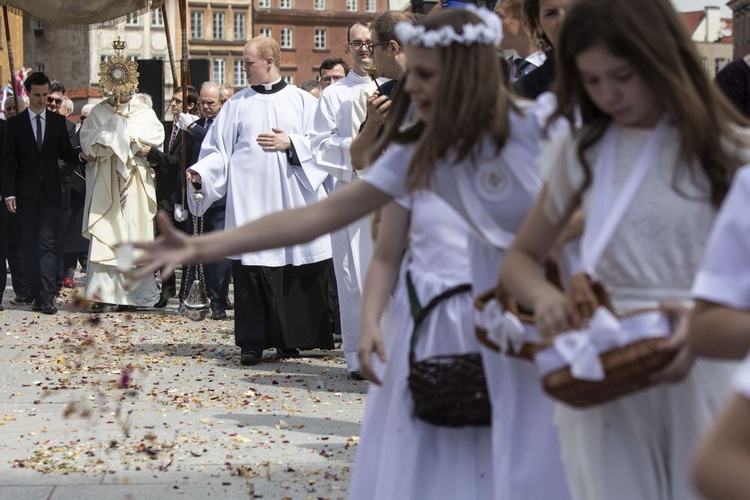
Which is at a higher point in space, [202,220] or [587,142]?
[587,142]

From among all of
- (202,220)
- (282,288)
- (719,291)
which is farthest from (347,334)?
(719,291)

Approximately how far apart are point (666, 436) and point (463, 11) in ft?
4.43

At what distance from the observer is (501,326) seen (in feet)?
9.98

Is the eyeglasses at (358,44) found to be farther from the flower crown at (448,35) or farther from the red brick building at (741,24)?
the red brick building at (741,24)

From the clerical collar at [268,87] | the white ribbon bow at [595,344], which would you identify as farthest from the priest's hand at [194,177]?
the white ribbon bow at [595,344]

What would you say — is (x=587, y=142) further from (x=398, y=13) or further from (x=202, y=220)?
(x=202, y=220)

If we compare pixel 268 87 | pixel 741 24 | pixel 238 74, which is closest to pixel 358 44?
pixel 268 87

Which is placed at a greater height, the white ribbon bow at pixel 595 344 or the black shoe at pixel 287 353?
the white ribbon bow at pixel 595 344

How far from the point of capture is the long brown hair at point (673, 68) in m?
2.68

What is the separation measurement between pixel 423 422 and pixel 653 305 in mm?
1266

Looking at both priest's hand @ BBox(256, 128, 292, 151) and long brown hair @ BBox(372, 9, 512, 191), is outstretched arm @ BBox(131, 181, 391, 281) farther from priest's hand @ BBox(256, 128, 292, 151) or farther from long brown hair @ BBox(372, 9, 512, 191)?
priest's hand @ BBox(256, 128, 292, 151)

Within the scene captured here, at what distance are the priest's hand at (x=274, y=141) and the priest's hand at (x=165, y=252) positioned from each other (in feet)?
21.4

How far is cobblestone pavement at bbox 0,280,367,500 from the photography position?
5.70 meters

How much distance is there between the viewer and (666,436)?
8.96 feet
